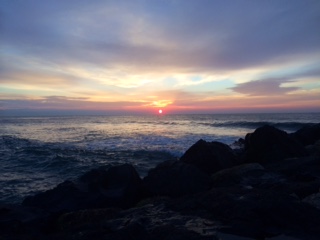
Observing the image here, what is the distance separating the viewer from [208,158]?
1007cm

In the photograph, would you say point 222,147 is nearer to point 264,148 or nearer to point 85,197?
point 264,148

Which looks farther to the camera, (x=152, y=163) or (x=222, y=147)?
(x=152, y=163)

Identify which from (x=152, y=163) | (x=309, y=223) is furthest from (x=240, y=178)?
(x=152, y=163)

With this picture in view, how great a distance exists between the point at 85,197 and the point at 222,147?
5.81 m

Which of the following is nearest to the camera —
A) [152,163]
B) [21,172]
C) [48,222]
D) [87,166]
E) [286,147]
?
[48,222]

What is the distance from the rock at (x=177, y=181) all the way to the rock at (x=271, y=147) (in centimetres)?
388

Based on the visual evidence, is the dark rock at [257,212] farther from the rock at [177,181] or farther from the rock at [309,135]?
the rock at [309,135]

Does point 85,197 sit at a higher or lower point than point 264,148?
lower

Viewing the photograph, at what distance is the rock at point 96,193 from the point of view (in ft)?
22.7

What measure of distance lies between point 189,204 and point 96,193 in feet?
11.2

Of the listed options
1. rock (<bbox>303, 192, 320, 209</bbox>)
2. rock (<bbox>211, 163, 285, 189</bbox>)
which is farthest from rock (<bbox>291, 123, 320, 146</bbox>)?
rock (<bbox>303, 192, 320, 209</bbox>)

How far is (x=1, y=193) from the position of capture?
9.73m

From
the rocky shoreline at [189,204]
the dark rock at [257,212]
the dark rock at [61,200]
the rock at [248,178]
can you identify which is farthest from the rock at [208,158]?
the dark rock at [257,212]

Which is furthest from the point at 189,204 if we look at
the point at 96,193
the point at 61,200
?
the point at 61,200
